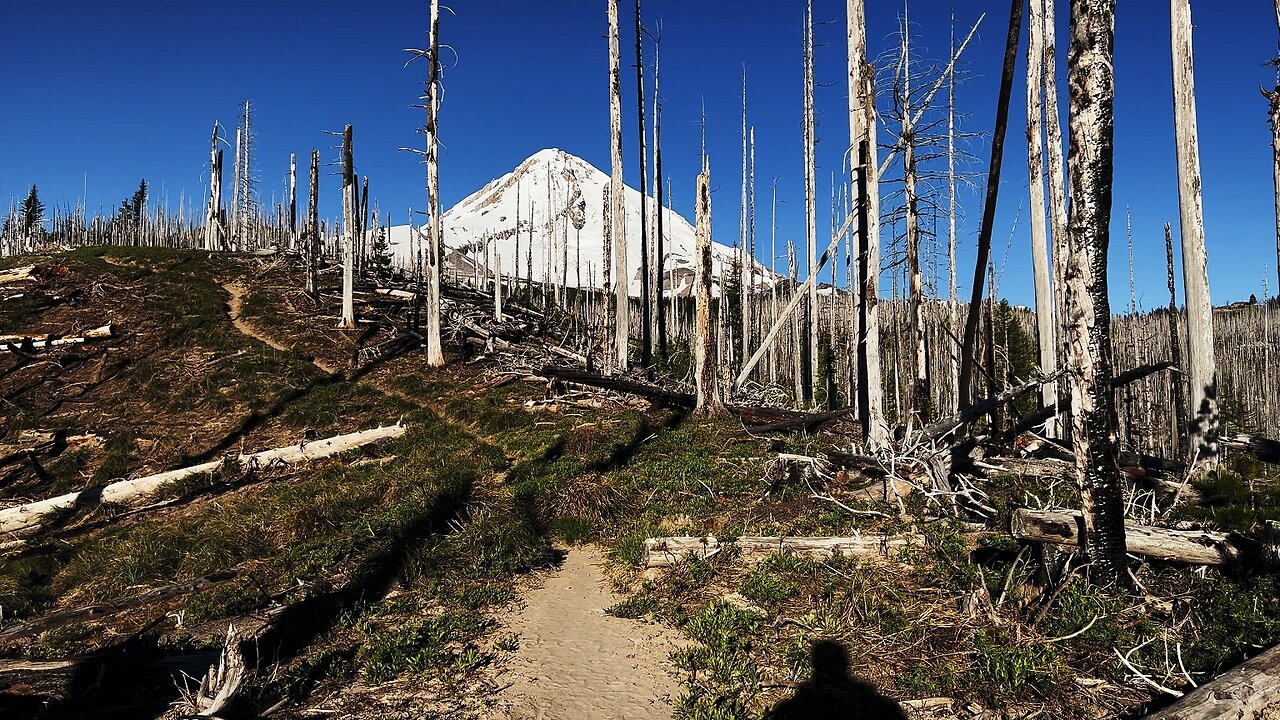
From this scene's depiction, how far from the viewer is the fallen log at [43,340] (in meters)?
18.4

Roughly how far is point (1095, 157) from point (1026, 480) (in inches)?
202

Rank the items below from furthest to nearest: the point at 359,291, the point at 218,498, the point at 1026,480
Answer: the point at 359,291 < the point at 218,498 < the point at 1026,480

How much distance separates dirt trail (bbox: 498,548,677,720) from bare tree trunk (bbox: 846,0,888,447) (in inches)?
198

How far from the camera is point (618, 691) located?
181 inches

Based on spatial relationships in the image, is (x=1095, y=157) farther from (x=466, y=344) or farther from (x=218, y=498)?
(x=466, y=344)

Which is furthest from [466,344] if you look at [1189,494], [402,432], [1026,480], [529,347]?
[1189,494]

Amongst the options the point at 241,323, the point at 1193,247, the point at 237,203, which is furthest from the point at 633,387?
the point at 237,203

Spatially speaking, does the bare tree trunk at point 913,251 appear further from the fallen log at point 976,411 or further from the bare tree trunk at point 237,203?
the bare tree trunk at point 237,203

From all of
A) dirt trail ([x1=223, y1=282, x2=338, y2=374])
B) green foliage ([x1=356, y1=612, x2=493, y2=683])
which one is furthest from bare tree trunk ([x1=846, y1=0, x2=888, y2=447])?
dirt trail ([x1=223, y1=282, x2=338, y2=374])

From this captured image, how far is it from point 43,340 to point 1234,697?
26572mm

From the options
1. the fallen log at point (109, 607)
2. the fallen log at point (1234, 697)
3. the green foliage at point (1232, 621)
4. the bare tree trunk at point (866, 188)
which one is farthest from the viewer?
the bare tree trunk at point (866, 188)

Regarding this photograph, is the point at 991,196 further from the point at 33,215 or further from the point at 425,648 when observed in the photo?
the point at 33,215

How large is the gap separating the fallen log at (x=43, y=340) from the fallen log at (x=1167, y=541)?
2482 centimetres

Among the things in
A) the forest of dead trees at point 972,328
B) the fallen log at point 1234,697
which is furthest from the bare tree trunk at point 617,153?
the fallen log at point 1234,697
